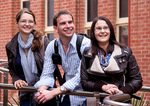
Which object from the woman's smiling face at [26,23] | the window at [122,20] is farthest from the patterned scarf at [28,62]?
the window at [122,20]

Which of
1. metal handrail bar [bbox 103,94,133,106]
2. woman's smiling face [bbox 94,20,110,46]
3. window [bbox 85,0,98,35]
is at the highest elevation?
window [bbox 85,0,98,35]

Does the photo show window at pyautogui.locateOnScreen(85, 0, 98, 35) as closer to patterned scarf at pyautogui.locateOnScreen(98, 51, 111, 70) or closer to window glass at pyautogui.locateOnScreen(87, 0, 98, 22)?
window glass at pyautogui.locateOnScreen(87, 0, 98, 22)

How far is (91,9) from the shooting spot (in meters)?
9.93

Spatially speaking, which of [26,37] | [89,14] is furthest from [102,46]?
[89,14]

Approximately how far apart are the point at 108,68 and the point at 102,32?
1.36 feet

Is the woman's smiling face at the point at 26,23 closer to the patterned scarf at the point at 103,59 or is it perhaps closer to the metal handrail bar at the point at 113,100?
the patterned scarf at the point at 103,59

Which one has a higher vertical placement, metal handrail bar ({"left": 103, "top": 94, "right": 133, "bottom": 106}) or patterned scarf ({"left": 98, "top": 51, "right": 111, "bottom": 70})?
patterned scarf ({"left": 98, "top": 51, "right": 111, "bottom": 70})

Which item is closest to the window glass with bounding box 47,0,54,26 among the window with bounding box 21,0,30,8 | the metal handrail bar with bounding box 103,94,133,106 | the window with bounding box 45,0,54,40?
the window with bounding box 45,0,54,40

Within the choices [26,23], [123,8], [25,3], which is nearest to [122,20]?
[123,8]

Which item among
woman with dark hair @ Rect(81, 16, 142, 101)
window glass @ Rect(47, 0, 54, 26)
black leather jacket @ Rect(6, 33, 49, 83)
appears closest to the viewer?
woman with dark hair @ Rect(81, 16, 142, 101)

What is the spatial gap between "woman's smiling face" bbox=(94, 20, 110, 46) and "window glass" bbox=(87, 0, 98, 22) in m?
6.03

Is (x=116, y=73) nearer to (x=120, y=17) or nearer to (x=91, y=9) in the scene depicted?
(x=120, y=17)

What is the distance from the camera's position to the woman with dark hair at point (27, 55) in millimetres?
4531

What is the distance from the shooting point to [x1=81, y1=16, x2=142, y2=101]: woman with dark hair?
3.51 metres
